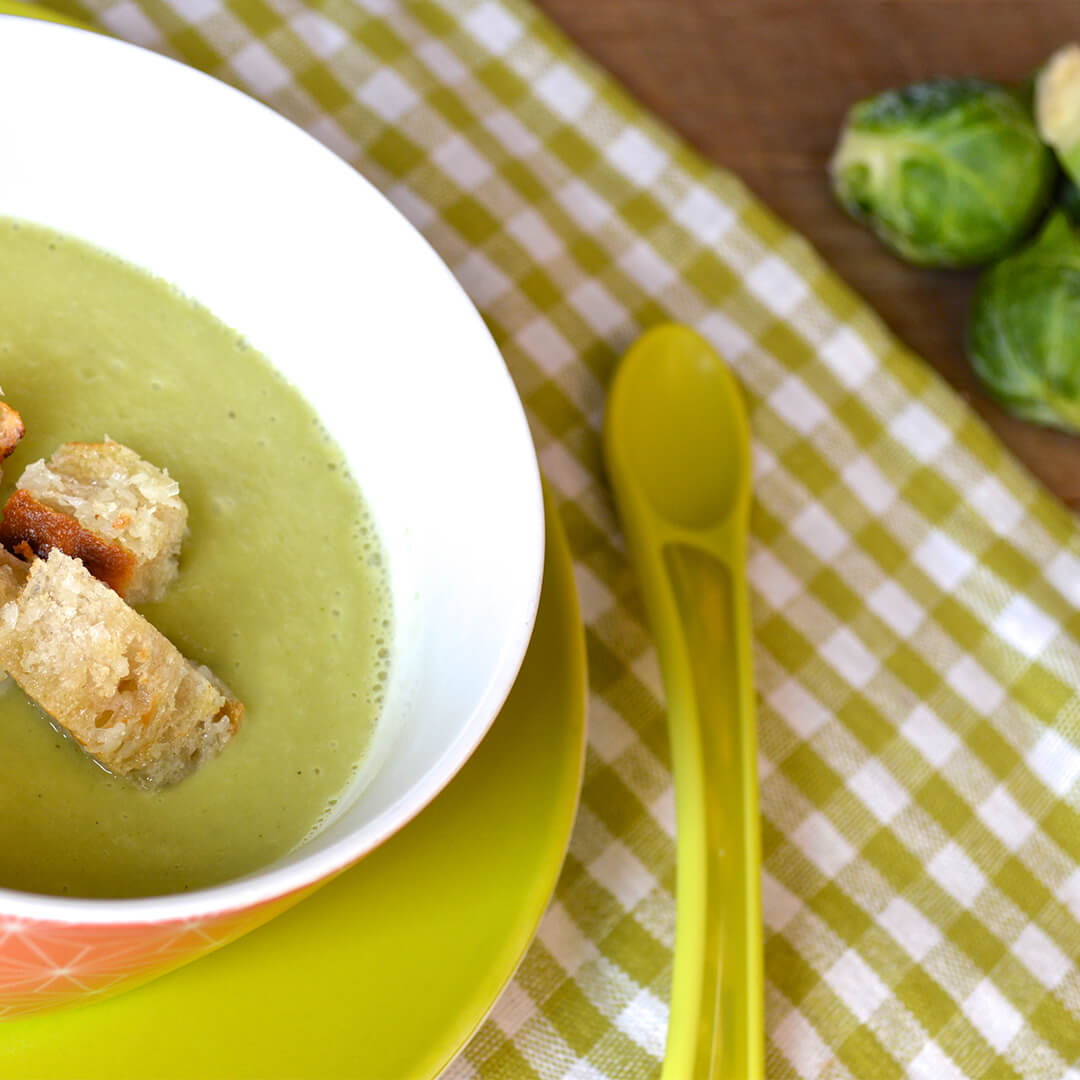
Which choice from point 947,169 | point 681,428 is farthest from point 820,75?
point 681,428

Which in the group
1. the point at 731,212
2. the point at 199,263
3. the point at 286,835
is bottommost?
the point at 731,212

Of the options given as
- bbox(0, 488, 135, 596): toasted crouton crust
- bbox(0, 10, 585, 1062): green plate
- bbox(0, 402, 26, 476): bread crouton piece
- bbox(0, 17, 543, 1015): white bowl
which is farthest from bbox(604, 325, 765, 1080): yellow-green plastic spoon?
bbox(0, 402, 26, 476): bread crouton piece

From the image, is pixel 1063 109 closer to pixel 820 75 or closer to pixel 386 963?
pixel 820 75

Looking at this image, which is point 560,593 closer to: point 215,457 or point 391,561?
point 391,561

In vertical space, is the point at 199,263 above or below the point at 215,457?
above

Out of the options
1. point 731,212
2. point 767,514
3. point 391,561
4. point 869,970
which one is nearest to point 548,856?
point 391,561

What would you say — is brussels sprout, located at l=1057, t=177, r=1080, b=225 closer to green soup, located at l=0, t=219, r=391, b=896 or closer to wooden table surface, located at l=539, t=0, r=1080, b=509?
wooden table surface, located at l=539, t=0, r=1080, b=509
